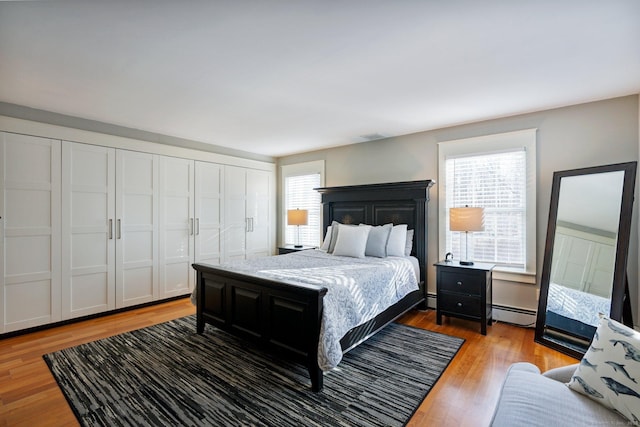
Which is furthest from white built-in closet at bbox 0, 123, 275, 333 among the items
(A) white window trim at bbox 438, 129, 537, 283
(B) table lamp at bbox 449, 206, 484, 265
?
(B) table lamp at bbox 449, 206, 484, 265

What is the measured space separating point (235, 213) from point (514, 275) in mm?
4284

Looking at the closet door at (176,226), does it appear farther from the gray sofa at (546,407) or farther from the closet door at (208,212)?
the gray sofa at (546,407)

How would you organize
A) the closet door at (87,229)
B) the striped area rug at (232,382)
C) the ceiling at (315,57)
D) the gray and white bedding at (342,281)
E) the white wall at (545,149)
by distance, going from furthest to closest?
1. the closet door at (87,229)
2. the white wall at (545,149)
3. the gray and white bedding at (342,281)
4. the striped area rug at (232,382)
5. the ceiling at (315,57)

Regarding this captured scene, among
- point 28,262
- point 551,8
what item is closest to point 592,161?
point 551,8

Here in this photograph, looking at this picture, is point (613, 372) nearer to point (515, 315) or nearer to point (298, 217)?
point (515, 315)

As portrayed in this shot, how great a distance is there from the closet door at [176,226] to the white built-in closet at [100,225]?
15 mm

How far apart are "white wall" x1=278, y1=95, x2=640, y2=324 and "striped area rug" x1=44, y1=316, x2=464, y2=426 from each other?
1.24 meters

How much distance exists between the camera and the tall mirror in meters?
2.70

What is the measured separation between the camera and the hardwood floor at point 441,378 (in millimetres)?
1979

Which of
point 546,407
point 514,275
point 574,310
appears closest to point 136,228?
point 546,407

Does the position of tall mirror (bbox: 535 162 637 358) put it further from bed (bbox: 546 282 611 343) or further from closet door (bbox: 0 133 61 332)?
closet door (bbox: 0 133 61 332)

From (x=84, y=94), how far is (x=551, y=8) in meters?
3.85

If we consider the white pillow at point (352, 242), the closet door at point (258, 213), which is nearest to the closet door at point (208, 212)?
the closet door at point (258, 213)

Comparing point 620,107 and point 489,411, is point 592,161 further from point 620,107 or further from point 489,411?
point 489,411
